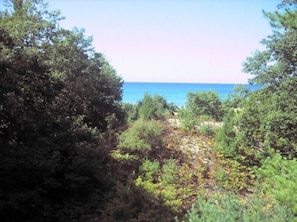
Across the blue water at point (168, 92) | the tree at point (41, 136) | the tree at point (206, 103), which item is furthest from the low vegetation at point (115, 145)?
the blue water at point (168, 92)

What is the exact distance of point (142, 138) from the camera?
1189 centimetres

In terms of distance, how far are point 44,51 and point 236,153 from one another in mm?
8292

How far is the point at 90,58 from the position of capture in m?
13.9

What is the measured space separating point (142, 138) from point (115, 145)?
1197mm

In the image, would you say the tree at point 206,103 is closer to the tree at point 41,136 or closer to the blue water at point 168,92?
the blue water at point 168,92

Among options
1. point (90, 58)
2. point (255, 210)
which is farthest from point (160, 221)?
point (90, 58)

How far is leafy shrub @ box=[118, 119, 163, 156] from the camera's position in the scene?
11.4m

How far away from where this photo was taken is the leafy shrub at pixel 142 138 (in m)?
11.4

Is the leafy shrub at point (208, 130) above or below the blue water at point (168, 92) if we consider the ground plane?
below

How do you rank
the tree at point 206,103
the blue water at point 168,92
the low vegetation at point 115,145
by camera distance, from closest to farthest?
the low vegetation at point 115,145
the tree at point 206,103
the blue water at point 168,92

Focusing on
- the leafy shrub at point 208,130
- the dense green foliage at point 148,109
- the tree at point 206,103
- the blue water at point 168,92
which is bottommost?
the leafy shrub at point 208,130

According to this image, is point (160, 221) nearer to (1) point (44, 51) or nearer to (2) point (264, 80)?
(2) point (264, 80)

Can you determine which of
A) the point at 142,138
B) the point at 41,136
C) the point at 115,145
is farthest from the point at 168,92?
the point at 41,136

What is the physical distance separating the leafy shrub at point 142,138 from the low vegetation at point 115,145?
44mm
